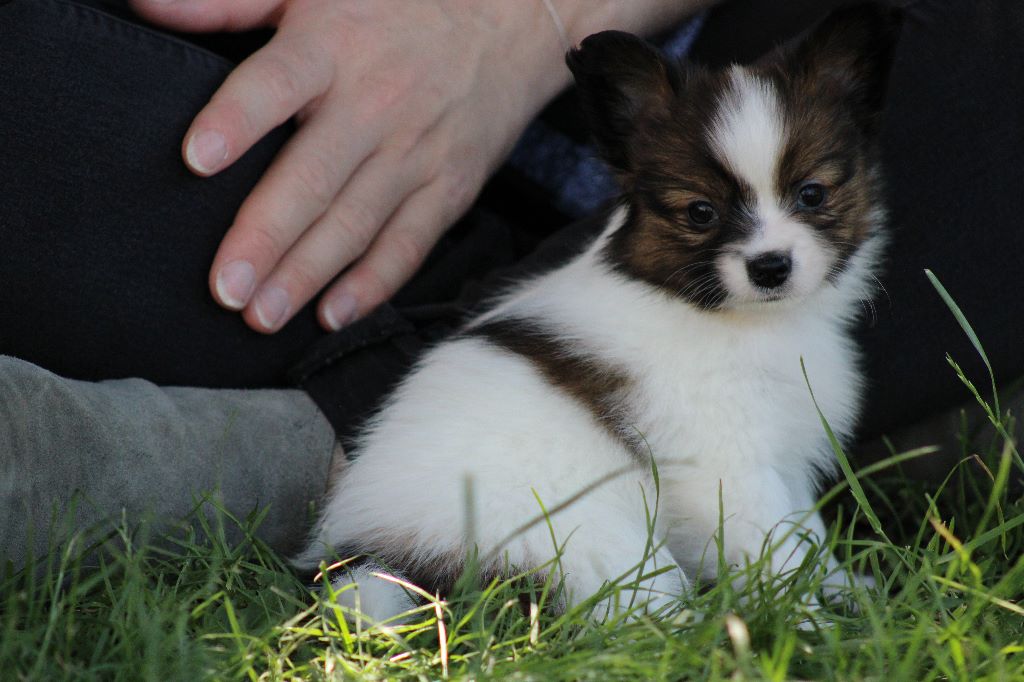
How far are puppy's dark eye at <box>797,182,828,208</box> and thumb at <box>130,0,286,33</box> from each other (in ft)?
5.43

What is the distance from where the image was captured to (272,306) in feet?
9.07

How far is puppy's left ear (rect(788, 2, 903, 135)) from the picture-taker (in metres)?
2.30

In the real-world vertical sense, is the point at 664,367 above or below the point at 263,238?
below

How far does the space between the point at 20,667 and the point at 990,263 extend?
8.33 ft

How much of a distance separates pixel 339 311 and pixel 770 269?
1.32 meters

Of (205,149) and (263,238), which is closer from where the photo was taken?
(205,149)

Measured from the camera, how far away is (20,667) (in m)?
1.72

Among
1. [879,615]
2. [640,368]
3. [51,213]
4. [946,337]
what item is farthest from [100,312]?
[946,337]

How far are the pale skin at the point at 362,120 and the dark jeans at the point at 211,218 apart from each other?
0.10 m

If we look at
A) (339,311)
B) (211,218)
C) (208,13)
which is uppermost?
(208,13)

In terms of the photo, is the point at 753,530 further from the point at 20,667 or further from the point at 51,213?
the point at 51,213

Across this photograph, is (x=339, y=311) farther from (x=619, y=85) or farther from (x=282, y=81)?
(x=619, y=85)

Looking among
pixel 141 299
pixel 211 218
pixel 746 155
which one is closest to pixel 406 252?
pixel 211 218

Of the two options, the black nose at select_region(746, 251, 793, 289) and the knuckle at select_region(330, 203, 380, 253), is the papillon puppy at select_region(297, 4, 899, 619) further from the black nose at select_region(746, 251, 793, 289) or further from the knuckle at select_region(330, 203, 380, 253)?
the knuckle at select_region(330, 203, 380, 253)
